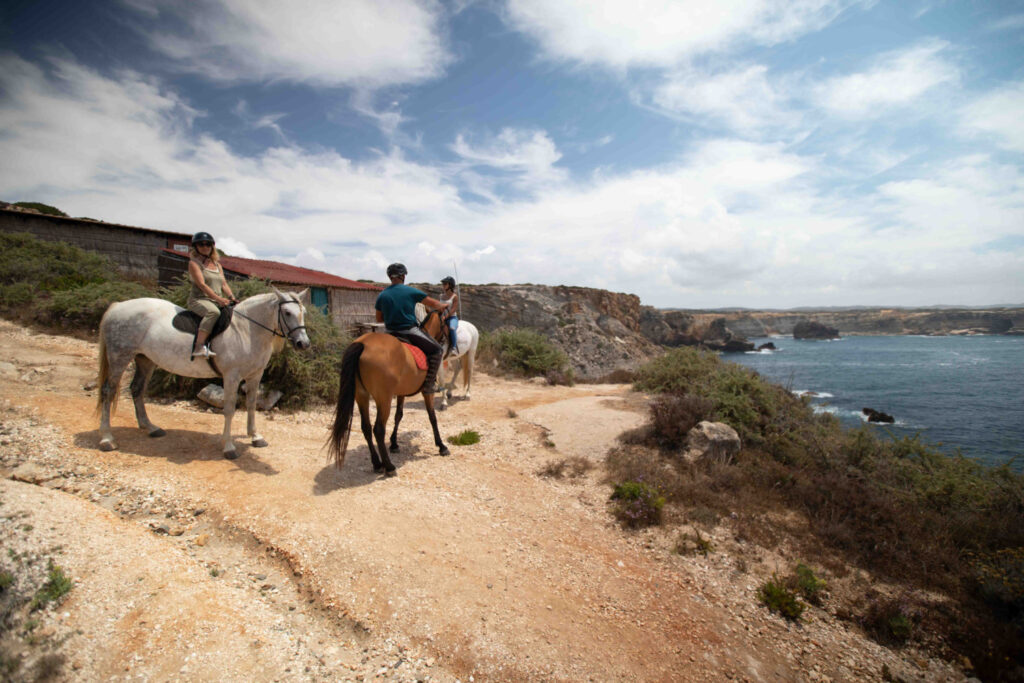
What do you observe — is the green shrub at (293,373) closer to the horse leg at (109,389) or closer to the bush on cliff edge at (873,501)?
the horse leg at (109,389)

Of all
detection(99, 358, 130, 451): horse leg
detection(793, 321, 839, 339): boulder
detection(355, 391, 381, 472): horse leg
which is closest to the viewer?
detection(99, 358, 130, 451): horse leg

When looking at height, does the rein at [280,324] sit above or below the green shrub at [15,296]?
below

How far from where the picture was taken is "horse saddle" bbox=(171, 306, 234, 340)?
5.13 meters

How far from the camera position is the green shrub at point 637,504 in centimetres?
540

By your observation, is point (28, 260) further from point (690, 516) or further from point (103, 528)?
point (690, 516)

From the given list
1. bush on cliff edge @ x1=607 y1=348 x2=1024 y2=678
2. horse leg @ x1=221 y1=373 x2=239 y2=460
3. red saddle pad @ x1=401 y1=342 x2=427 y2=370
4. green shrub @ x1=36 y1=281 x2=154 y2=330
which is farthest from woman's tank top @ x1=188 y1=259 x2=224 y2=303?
green shrub @ x1=36 y1=281 x2=154 y2=330

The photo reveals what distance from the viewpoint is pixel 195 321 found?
522 centimetres

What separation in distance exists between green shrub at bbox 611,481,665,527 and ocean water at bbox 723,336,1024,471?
6.41 metres

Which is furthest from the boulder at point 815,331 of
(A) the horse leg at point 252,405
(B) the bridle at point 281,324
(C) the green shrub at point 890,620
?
(A) the horse leg at point 252,405

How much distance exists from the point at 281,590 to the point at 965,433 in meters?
20.2

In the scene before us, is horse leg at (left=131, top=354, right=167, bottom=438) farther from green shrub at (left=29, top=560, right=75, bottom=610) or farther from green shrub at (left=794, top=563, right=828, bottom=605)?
green shrub at (left=794, top=563, right=828, bottom=605)

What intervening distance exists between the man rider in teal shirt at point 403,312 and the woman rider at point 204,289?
6.33ft

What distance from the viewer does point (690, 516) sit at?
218 inches

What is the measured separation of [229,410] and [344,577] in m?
3.02
